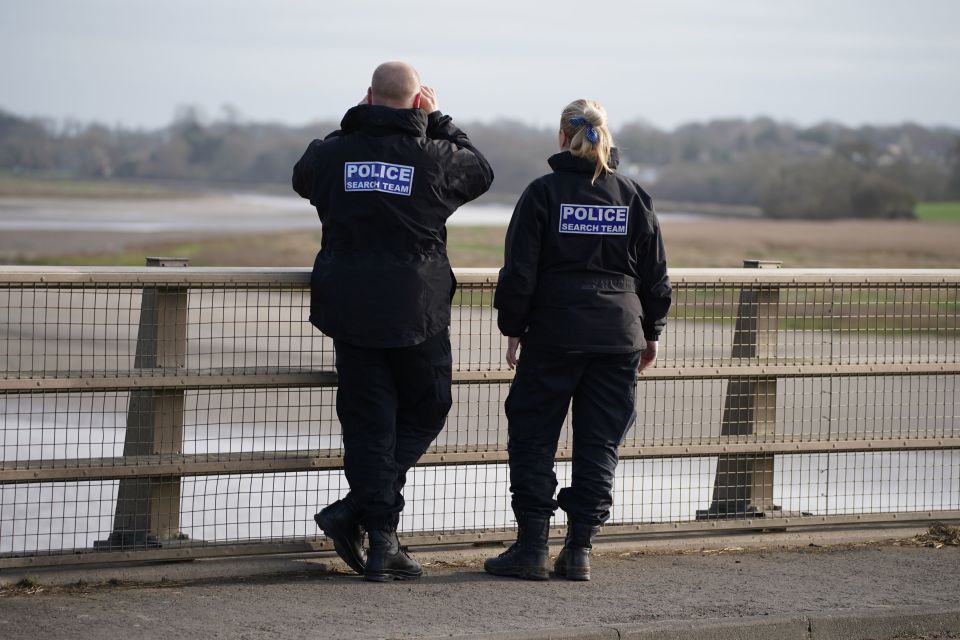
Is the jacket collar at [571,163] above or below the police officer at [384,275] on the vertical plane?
above

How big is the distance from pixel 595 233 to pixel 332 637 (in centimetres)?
197

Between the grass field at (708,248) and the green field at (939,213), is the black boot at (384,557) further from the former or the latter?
the green field at (939,213)

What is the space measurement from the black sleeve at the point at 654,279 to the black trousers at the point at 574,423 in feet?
0.69

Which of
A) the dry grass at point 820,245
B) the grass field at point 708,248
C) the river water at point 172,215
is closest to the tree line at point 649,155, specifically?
the river water at point 172,215

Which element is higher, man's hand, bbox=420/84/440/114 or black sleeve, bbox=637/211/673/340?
man's hand, bbox=420/84/440/114

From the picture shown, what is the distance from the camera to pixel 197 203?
88312 mm

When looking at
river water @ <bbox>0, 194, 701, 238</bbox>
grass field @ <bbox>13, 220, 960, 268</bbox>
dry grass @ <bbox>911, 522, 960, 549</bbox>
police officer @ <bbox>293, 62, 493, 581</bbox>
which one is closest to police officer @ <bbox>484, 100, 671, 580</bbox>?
police officer @ <bbox>293, 62, 493, 581</bbox>

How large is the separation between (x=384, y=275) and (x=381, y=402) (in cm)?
58

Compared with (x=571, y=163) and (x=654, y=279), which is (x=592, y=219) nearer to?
(x=571, y=163)

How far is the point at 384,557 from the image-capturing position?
5.52 meters

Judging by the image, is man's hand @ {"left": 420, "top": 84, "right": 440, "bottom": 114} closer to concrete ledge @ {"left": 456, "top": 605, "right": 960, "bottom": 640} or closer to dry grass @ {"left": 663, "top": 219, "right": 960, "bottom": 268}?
concrete ledge @ {"left": 456, "top": 605, "right": 960, "bottom": 640}

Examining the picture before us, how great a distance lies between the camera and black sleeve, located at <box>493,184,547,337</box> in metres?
5.30

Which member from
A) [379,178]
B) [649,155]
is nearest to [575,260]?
[379,178]

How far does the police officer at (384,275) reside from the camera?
517cm
